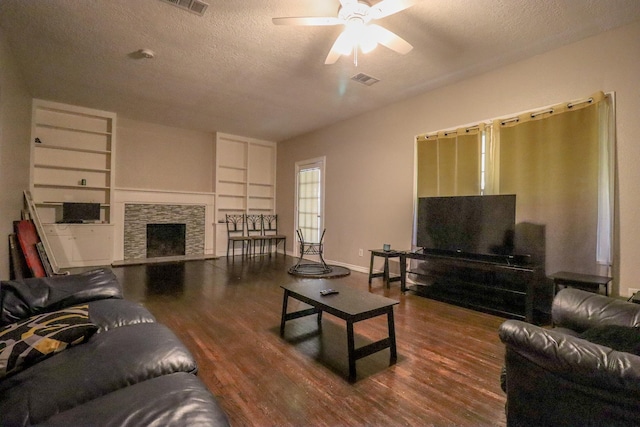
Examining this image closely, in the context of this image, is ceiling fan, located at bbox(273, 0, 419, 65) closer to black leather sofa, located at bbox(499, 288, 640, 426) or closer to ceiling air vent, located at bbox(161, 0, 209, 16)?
ceiling air vent, located at bbox(161, 0, 209, 16)

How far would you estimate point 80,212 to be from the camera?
529 centimetres

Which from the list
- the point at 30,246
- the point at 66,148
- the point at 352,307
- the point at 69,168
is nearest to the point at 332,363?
the point at 352,307

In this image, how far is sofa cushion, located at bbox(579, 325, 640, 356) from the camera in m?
1.07

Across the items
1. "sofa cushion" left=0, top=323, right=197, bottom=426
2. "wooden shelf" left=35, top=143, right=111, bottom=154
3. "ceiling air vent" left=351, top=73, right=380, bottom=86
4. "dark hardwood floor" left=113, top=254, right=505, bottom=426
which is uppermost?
"ceiling air vent" left=351, top=73, right=380, bottom=86

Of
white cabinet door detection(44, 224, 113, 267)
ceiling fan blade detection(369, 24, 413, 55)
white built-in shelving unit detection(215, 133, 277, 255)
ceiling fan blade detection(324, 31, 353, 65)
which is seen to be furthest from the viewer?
white built-in shelving unit detection(215, 133, 277, 255)

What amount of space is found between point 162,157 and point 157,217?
1.32 metres

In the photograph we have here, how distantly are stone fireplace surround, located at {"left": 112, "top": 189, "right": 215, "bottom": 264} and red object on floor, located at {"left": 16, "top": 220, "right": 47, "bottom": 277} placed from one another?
1560 millimetres

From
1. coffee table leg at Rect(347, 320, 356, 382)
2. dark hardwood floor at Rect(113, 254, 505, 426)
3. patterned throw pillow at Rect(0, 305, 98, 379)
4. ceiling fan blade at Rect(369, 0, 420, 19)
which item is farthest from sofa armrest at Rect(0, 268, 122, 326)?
ceiling fan blade at Rect(369, 0, 420, 19)

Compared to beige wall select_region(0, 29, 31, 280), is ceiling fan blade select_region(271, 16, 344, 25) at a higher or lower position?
higher

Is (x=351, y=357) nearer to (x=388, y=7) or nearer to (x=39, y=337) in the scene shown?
(x=39, y=337)

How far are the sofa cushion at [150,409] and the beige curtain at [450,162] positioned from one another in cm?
373

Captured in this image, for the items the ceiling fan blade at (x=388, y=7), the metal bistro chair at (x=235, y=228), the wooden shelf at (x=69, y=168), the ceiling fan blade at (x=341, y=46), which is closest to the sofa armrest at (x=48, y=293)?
the ceiling fan blade at (x=341, y=46)

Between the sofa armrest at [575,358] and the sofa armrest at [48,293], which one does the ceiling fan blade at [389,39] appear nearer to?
the sofa armrest at [575,358]

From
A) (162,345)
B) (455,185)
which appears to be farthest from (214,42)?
(455,185)
